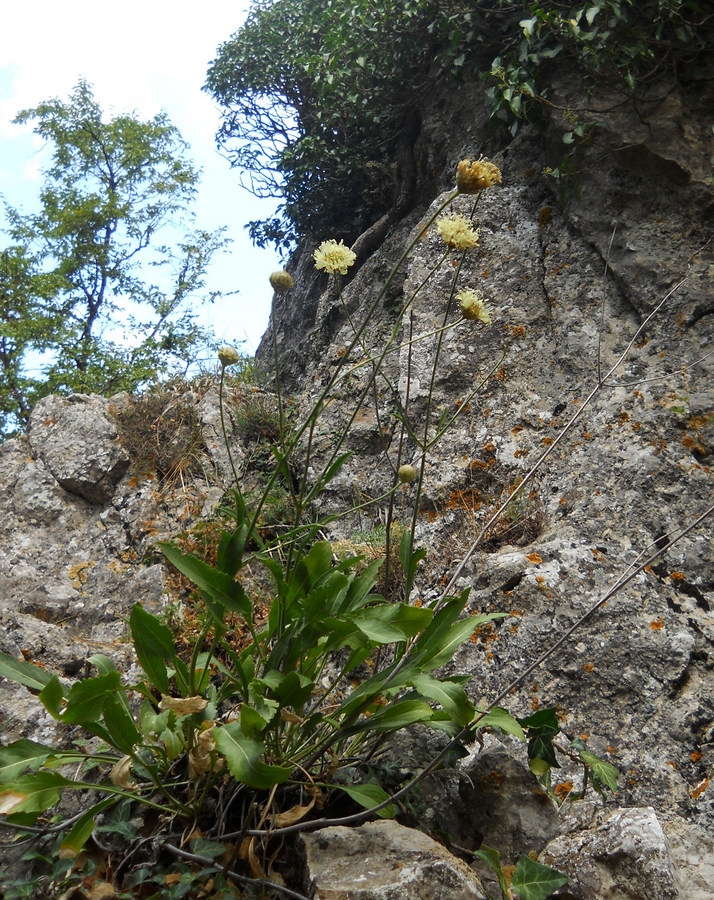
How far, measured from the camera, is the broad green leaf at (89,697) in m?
1.61

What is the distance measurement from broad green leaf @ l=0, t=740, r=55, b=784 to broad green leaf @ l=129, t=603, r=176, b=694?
0.33 metres

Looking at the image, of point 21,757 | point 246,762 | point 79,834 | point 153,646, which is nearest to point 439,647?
point 246,762

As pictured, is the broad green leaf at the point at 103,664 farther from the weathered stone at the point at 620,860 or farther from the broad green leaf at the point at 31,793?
the weathered stone at the point at 620,860

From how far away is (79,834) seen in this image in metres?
1.64

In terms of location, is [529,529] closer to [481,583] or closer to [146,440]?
[481,583]

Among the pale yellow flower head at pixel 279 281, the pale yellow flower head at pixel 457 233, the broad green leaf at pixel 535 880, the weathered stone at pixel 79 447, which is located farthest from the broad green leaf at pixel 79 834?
the weathered stone at pixel 79 447

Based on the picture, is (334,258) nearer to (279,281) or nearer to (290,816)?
(279,281)

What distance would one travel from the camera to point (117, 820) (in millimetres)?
1819

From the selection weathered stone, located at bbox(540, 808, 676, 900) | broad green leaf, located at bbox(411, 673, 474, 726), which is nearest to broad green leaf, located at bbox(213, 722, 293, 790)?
broad green leaf, located at bbox(411, 673, 474, 726)

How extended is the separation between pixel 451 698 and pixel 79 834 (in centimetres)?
102

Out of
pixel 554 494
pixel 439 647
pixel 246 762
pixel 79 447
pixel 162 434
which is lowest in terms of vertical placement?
pixel 246 762

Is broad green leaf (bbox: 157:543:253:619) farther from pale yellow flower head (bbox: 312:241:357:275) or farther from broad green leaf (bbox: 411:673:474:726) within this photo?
pale yellow flower head (bbox: 312:241:357:275)

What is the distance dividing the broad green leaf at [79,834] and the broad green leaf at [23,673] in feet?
1.27

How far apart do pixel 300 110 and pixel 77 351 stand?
15.0 feet
